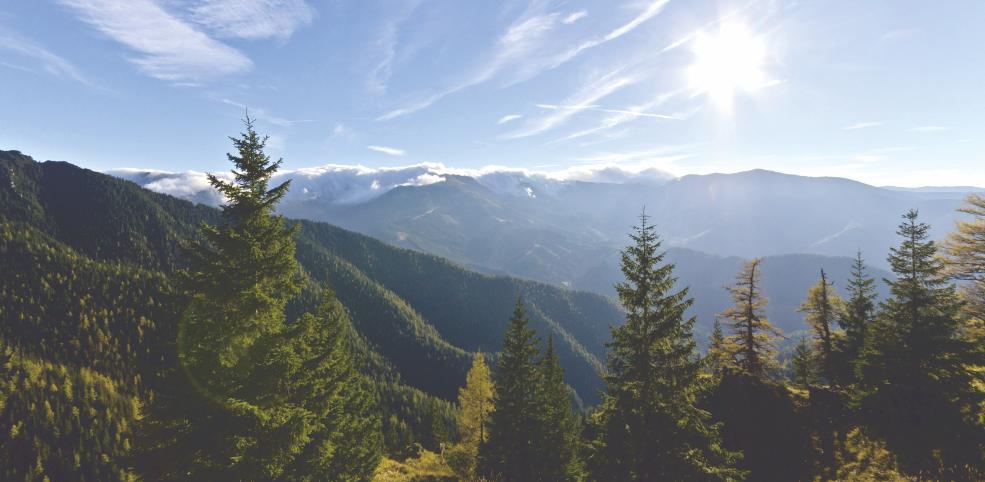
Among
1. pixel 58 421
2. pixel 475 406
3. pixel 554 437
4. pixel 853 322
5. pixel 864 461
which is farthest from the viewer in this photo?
pixel 58 421

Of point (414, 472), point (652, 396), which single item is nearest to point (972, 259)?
point (652, 396)

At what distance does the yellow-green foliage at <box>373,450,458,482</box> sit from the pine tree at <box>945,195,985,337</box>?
36155 millimetres

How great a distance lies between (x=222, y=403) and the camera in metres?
14.0

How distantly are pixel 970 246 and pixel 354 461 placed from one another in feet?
134

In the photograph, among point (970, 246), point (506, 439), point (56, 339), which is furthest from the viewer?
point (56, 339)

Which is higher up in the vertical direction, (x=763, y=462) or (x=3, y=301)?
(x=763, y=462)

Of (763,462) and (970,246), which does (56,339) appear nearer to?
(763,462)

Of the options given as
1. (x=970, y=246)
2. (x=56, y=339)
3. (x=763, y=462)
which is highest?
A: (x=970, y=246)

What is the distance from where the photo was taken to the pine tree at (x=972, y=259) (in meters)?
24.6

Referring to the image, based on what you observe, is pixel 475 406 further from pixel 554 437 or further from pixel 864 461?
pixel 864 461

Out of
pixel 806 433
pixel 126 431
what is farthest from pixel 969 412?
pixel 126 431

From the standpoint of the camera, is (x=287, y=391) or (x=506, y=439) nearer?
(x=287, y=391)

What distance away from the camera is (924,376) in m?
23.0

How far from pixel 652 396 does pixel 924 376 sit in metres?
17.5
